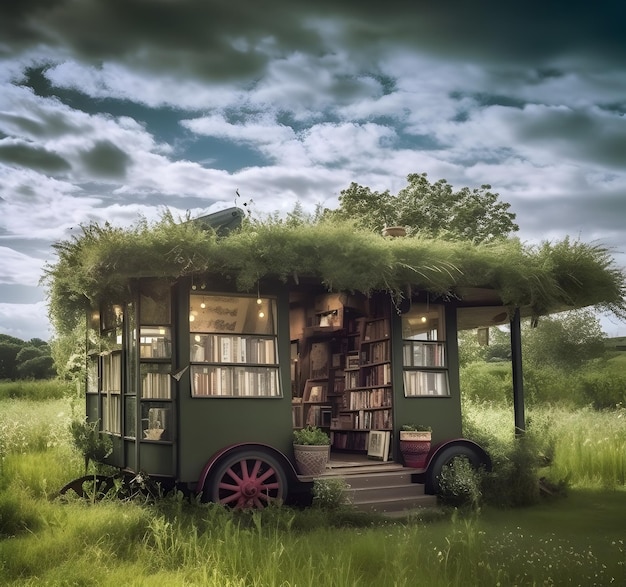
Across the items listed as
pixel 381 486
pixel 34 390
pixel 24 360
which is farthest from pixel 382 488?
pixel 24 360

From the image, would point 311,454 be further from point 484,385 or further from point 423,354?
point 484,385

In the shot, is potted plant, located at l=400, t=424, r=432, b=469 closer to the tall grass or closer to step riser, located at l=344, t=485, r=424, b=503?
step riser, located at l=344, t=485, r=424, b=503

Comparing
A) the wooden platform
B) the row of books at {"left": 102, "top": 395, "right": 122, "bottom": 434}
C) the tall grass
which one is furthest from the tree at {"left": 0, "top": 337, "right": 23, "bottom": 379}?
Result: the wooden platform

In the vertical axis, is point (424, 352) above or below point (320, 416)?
above

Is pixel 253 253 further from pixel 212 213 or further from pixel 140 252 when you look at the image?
pixel 212 213

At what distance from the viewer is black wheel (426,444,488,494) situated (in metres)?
10.1

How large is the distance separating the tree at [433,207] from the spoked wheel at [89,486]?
57.3 ft

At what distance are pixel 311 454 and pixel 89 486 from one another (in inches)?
109

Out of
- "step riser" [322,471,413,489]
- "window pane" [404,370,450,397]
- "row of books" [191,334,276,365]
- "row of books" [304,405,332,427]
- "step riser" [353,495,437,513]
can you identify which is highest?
"row of books" [191,334,276,365]

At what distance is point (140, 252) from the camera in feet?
28.8

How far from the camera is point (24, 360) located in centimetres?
2988

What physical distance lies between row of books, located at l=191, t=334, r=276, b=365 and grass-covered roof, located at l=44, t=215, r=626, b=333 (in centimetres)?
73

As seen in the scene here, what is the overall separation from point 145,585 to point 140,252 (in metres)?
3.95

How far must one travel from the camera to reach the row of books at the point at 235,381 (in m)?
9.24
